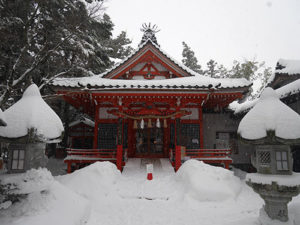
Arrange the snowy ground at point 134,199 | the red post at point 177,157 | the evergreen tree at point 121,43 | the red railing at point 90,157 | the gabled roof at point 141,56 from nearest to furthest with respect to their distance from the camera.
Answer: the snowy ground at point 134,199 → the red post at point 177,157 → the red railing at point 90,157 → the gabled roof at point 141,56 → the evergreen tree at point 121,43

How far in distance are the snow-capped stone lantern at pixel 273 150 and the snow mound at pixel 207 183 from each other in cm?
215

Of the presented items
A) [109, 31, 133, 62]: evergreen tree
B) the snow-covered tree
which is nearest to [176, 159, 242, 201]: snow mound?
the snow-covered tree

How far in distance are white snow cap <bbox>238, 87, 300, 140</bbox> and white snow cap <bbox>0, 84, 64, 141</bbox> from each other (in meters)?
5.29

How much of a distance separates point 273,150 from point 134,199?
16.3 feet

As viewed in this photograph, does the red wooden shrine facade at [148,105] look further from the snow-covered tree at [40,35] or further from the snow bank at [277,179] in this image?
the snow bank at [277,179]

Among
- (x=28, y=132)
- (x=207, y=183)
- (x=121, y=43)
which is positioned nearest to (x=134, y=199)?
(x=207, y=183)

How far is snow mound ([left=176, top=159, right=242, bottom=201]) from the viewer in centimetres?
713

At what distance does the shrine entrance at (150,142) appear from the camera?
13.6 metres

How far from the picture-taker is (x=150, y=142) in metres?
13.7

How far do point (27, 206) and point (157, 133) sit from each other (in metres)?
9.66

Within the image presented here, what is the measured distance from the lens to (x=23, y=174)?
5.16 metres

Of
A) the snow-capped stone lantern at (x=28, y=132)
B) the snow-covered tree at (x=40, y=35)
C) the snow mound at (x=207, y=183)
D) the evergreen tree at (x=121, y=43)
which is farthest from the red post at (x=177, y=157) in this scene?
the evergreen tree at (x=121, y=43)

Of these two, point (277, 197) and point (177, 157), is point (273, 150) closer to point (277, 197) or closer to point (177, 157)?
point (277, 197)

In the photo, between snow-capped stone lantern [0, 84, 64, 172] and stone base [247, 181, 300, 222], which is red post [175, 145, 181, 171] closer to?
stone base [247, 181, 300, 222]
